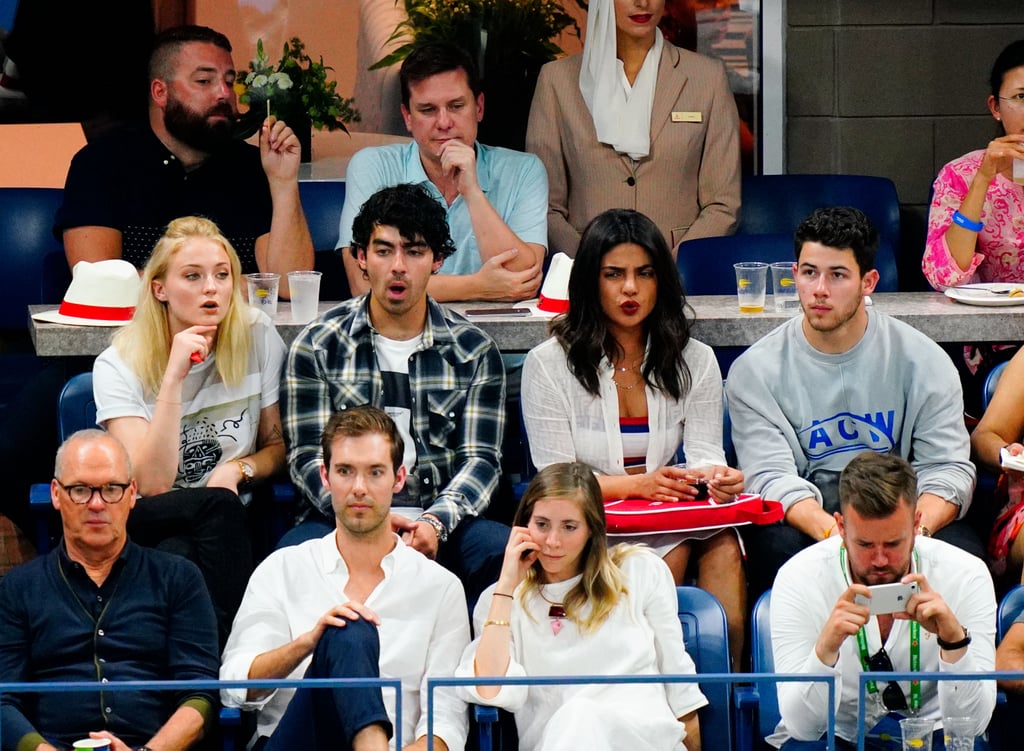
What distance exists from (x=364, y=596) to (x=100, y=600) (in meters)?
0.52

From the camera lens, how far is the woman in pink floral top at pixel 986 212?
14.6 feet

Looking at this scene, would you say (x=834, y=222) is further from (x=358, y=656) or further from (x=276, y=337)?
(x=358, y=656)

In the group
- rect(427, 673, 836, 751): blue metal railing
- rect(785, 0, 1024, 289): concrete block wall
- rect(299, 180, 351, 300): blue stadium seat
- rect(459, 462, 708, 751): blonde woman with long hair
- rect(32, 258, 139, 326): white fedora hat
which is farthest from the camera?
rect(785, 0, 1024, 289): concrete block wall

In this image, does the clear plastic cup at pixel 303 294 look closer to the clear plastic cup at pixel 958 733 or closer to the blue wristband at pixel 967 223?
the blue wristband at pixel 967 223

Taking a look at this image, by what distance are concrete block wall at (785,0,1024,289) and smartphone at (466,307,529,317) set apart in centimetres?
215

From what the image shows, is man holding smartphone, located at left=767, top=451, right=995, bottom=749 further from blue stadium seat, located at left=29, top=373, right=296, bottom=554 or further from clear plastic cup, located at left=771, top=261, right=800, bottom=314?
blue stadium seat, located at left=29, top=373, right=296, bottom=554

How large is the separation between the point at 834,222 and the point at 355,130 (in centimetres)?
248

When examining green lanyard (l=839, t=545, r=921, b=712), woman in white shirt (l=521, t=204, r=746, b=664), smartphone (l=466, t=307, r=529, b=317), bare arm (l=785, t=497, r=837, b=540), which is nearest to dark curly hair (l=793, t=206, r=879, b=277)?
woman in white shirt (l=521, t=204, r=746, b=664)

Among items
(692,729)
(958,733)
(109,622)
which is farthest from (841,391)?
(109,622)

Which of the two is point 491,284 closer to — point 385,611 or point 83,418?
point 83,418

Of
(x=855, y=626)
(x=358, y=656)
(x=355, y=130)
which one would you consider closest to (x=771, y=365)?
(x=855, y=626)

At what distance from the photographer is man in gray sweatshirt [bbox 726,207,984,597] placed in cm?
371

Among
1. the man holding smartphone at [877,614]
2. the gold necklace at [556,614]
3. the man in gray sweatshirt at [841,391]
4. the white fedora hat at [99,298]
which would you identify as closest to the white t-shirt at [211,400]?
the white fedora hat at [99,298]

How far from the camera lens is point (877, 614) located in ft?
9.67
